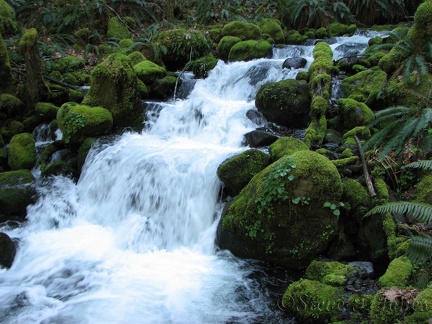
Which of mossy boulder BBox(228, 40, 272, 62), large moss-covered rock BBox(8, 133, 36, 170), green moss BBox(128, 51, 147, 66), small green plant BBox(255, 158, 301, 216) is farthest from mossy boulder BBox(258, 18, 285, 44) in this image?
small green plant BBox(255, 158, 301, 216)

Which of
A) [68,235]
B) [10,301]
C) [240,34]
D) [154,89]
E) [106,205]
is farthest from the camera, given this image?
[240,34]

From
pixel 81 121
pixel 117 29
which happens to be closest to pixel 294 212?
pixel 81 121

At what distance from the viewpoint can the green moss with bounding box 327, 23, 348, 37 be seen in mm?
14172

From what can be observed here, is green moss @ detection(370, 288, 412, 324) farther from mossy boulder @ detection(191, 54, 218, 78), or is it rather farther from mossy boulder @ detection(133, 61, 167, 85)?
mossy boulder @ detection(191, 54, 218, 78)

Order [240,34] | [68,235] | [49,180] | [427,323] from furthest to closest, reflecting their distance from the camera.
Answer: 1. [240,34]
2. [49,180]
3. [68,235]
4. [427,323]

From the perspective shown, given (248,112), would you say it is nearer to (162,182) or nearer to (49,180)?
(162,182)

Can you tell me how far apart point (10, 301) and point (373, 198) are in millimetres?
5064

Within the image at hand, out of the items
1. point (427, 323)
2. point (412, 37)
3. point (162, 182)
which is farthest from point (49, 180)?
point (412, 37)

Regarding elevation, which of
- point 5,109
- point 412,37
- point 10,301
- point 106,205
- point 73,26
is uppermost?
point 73,26

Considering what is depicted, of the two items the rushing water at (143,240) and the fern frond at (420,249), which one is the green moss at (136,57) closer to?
the rushing water at (143,240)

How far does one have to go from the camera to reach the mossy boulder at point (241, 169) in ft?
20.0

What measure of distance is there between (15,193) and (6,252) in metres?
1.86

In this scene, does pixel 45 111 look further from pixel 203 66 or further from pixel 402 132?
pixel 402 132

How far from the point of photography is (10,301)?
4871 millimetres
